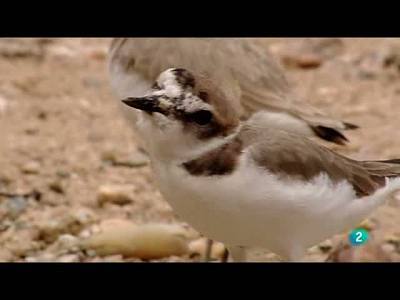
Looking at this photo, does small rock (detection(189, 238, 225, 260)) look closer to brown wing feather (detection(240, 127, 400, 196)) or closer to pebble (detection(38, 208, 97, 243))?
pebble (detection(38, 208, 97, 243))

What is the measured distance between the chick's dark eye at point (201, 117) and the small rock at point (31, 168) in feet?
5.01

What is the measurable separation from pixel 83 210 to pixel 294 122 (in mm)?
809

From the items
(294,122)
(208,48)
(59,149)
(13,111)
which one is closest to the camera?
(294,122)

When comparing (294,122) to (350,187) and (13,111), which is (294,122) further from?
(13,111)

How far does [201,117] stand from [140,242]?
0.89m

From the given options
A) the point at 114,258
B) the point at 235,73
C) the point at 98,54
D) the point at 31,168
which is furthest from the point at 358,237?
the point at 98,54

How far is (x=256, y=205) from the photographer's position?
2.18 m

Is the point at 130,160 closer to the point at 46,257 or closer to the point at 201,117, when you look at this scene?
the point at 46,257

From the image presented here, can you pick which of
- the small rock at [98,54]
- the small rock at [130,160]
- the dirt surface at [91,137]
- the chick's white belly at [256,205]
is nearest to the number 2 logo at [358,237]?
the dirt surface at [91,137]

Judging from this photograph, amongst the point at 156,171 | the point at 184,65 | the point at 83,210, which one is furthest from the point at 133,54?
the point at 156,171

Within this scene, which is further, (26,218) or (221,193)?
(26,218)

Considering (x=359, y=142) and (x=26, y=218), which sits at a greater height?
(x=359, y=142)

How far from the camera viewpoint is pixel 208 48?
310 centimetres

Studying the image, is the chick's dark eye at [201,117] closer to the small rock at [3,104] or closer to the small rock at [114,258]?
the small rock at [114,258]
